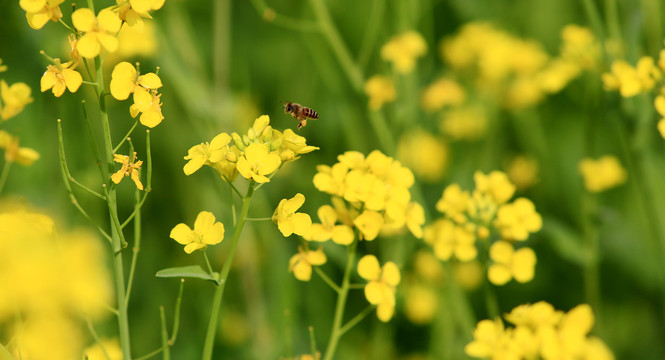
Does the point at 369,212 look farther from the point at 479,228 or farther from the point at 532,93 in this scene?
the point at 532,93

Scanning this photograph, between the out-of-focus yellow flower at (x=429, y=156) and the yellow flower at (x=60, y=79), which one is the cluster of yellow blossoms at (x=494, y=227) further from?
the out-of-focus yellow flower at (x=429, y=156)

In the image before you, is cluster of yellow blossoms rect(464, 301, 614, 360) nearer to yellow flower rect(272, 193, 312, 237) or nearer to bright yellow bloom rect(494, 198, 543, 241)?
bright yellow bloom rect(494, 198, 543, 241)

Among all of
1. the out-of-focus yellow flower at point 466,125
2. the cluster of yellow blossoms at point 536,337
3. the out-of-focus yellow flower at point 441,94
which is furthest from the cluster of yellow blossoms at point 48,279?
the out-of-focus yellow flower at point 466,125

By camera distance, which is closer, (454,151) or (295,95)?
(295,95)

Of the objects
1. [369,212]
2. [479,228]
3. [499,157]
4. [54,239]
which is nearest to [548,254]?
[499,157]

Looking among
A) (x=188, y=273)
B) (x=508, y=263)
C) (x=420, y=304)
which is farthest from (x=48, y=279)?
(x=420, y=304)
